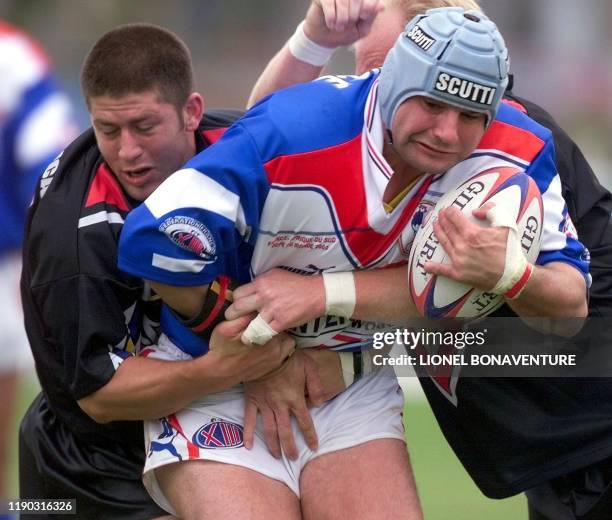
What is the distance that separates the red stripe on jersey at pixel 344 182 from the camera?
3.62 m

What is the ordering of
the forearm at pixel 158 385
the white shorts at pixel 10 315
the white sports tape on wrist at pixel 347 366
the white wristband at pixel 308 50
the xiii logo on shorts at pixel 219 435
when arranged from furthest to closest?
the white shorts at pixel 10 315 < the white wristband at pixel 308 50 < the white sports tape on wrist at pixel 347 366 < the xiii logo on shorts at pixel 219 435 < the forearm at pixel 158 385

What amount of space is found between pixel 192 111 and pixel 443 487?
3336 millimetres

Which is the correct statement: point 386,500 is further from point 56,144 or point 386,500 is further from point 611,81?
point 611,81

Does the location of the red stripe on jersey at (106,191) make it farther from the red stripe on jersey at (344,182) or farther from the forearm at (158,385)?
the red stripe on jersey at (344,182)

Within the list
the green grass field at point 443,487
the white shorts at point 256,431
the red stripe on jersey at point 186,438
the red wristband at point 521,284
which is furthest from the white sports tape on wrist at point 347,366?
the green grass field at point 443,487

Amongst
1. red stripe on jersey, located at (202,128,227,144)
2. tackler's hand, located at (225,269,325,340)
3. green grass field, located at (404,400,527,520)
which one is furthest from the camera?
green grass field, located at (404,400,527,520)

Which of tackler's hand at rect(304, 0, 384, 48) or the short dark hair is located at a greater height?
tackler's hand at rect(304, 0, 384, 48)

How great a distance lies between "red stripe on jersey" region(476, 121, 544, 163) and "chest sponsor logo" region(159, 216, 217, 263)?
0.91 m

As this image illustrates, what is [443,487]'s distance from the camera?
671 cm

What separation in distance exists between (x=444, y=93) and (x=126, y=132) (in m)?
1.09

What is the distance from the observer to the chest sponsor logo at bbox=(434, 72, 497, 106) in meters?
3.48

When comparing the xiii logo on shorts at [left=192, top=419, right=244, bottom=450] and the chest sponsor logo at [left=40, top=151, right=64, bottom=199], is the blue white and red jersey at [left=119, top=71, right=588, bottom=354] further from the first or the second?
the chest sponsor logo at [left=40, top=151, right=64, bottom=199]

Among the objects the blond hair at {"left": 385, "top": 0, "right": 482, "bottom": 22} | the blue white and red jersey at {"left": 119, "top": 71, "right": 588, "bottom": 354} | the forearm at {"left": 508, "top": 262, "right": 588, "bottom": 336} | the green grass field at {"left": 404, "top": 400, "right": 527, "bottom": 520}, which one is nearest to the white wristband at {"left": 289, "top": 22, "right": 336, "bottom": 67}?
the blond hair at {"left": 385, "top": 0, "right": 482, "bottom": 22}

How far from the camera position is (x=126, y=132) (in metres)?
3.93
